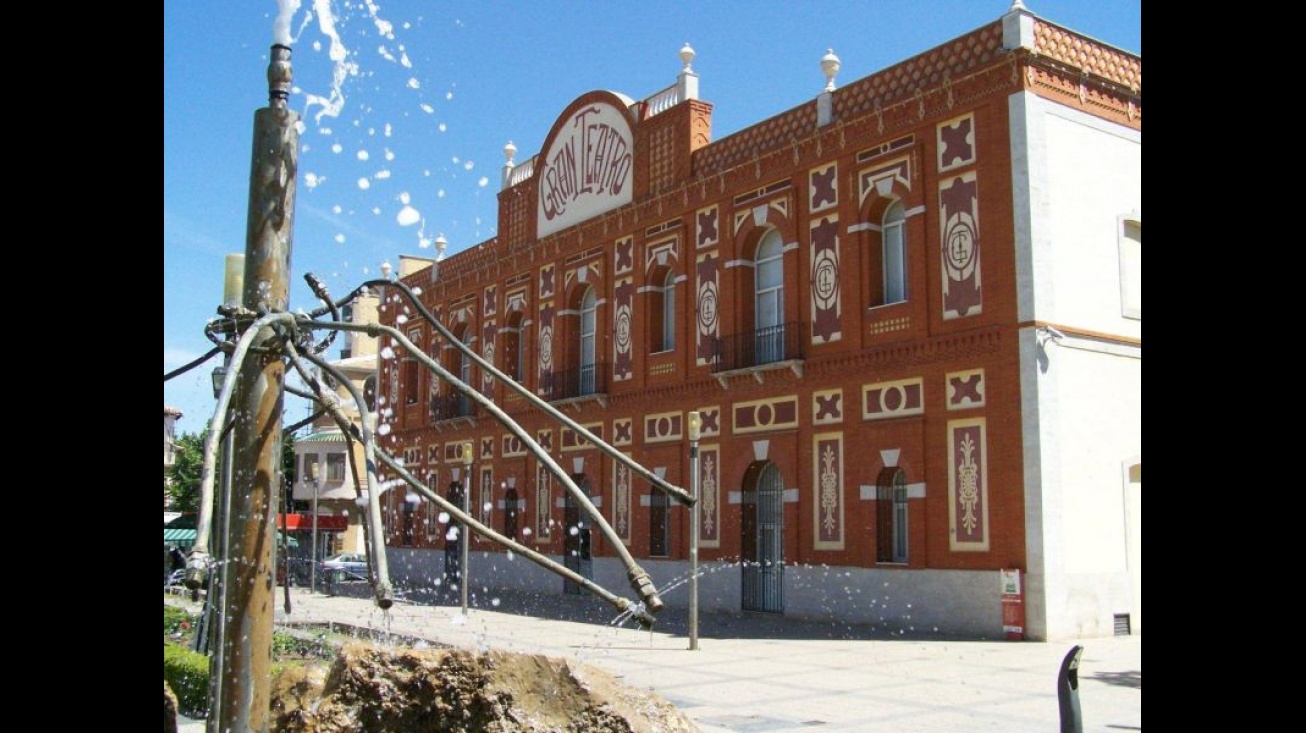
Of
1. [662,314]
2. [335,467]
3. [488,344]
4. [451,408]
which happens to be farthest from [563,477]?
[335,467]

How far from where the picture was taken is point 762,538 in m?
23.6

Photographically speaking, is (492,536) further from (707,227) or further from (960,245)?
(707,227)

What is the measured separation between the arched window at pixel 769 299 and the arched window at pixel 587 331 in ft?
21.3

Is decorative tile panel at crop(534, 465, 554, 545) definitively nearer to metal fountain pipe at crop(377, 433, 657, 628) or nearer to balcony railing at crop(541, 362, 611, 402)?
balcony railing at crop(541, 362, 611, 402)

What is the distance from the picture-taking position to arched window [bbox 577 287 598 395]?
29903 millimetres

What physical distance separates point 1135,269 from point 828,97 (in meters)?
6.84

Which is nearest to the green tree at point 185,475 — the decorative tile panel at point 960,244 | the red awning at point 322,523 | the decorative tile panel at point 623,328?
the red awning at point 322,523

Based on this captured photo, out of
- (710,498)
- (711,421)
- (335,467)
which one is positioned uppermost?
(711,421)

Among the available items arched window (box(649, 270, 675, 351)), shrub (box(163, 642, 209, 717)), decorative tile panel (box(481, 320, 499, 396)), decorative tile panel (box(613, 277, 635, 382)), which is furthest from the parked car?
shrub (box(163, 642, 209, 717))

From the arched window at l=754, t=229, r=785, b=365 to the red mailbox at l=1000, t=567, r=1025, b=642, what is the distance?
704 centimetres

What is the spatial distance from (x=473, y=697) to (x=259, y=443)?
1.78 m

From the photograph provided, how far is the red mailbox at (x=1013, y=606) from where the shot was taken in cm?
1794

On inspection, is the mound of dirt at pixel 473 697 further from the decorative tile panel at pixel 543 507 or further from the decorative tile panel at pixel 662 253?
the decorative tile panel at pixel 543 507
